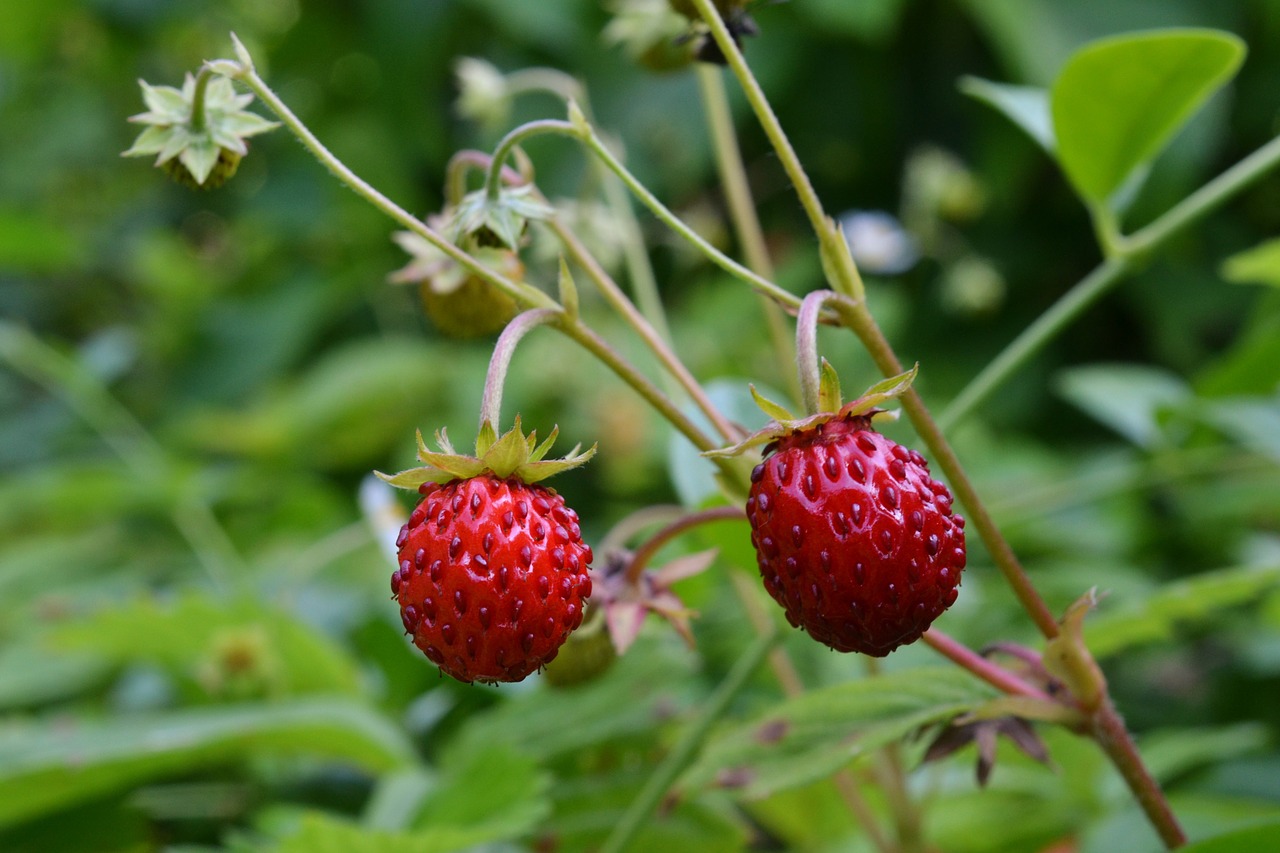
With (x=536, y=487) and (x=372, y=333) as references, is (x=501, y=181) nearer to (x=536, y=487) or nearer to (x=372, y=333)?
(x=536, y=487)

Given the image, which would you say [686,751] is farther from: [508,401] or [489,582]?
[508,401]

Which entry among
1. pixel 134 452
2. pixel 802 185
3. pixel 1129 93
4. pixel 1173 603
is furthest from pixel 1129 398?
pixel 134 452

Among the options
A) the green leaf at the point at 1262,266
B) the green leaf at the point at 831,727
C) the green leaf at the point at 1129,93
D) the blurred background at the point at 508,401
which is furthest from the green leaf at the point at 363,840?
the green leaf at the point at 1262,266

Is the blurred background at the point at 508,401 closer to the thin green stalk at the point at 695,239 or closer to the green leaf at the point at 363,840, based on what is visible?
the green leaf at the point at 363,840

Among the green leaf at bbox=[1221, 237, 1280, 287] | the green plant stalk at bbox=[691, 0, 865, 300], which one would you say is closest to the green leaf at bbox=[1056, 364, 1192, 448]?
the green leaf at bbox=[1221, 237, 1280, 287]

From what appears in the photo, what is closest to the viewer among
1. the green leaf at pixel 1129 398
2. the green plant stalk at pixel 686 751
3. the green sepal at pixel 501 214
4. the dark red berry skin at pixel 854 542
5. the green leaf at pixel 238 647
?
the dark red berry skin at pixel 854 542

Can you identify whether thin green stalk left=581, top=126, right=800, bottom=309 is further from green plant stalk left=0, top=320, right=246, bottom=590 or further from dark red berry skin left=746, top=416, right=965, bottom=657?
green plant stalk left=0, top=320, right=246, bottom=590
